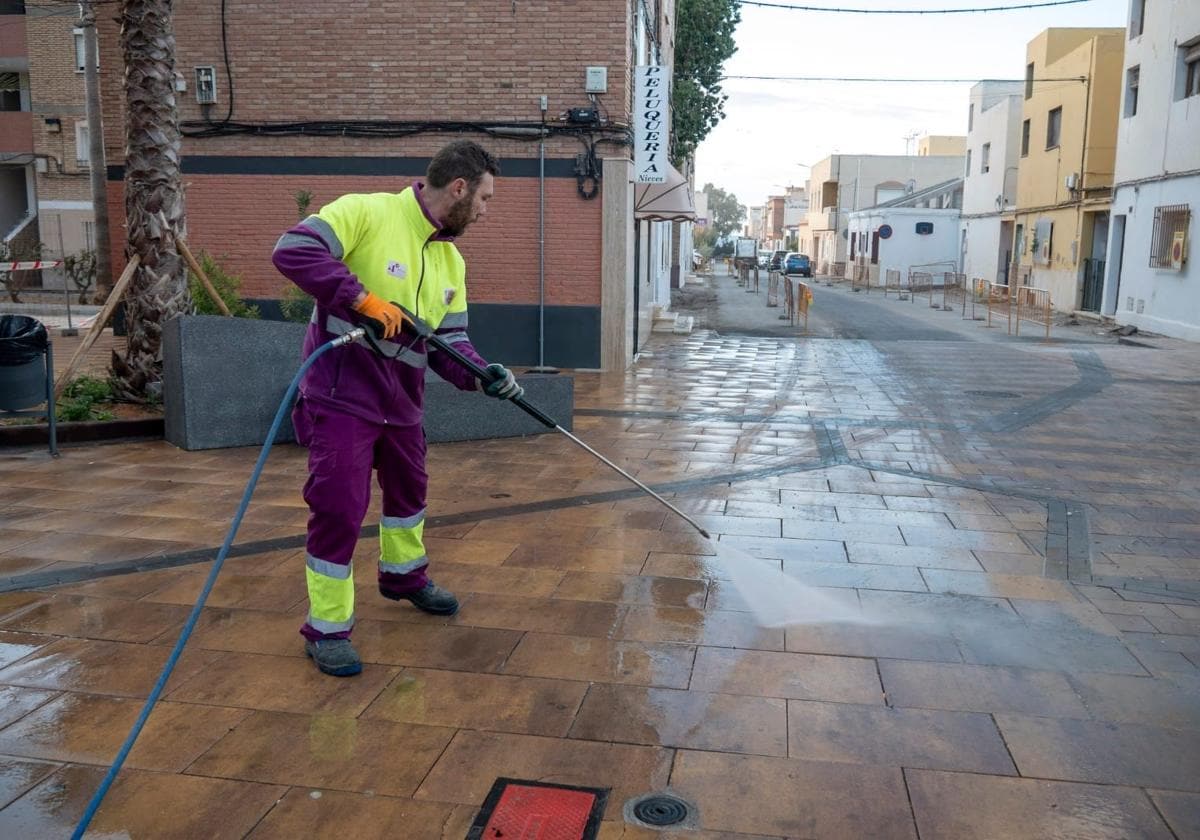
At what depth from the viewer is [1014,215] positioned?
33.5 meters

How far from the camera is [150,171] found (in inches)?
334

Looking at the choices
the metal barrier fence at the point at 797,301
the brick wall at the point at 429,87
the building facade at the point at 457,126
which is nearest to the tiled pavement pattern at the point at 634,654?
the building facade at the point at 457,126

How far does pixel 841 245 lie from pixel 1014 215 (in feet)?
90.3

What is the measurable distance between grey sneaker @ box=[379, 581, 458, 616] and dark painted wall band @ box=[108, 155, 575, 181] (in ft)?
29.4

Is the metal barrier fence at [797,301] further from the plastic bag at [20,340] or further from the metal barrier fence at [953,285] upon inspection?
the plastic bag at [20,340]

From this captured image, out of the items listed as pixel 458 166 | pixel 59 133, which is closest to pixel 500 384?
pixel 458 166

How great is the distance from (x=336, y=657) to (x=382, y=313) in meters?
1.28

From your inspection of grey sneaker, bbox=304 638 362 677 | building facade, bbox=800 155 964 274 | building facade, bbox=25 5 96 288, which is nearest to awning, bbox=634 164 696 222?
grey sneaker, bbox=304 638 362 677

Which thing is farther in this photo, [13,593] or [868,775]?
[13,593]

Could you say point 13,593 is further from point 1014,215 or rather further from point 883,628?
point 1014,215

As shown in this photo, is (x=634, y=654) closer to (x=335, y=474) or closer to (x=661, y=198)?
(x=335, y=474)

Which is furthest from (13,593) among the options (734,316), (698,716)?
(734,316)

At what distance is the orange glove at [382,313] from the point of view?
3582 millimetres

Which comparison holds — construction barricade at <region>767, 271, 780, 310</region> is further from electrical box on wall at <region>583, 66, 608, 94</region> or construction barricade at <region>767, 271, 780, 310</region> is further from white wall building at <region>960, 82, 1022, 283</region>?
electrical box on wall at <region>583, 66, 608, 94</region>
